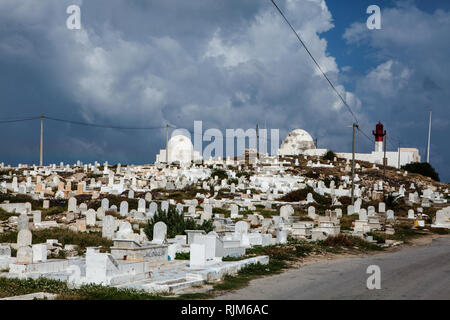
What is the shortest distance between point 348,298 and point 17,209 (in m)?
23.9

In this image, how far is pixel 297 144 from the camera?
307 ft

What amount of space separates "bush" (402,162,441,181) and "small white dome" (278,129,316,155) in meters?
21.4

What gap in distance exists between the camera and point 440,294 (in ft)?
32.1

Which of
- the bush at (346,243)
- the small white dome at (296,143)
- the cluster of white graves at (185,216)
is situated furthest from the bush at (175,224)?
the small white dome at (296,143)

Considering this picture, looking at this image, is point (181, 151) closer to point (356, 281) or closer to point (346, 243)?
point (346, 243)

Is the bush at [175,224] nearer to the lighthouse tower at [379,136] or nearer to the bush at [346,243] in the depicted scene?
the bush at [346,243]

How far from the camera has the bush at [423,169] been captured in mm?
74125

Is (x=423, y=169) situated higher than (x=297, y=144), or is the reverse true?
(x=297, y=144)

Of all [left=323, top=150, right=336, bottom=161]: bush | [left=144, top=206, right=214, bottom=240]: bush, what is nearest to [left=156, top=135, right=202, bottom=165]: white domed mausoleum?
[left=323, top=150, right=336, bottom=161]: bush

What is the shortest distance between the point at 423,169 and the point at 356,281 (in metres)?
69.1

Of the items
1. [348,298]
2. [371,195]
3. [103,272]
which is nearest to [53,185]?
[371,195]

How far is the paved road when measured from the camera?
9.56 metres

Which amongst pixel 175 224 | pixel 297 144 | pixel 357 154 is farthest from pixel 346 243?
pixel 297 144
